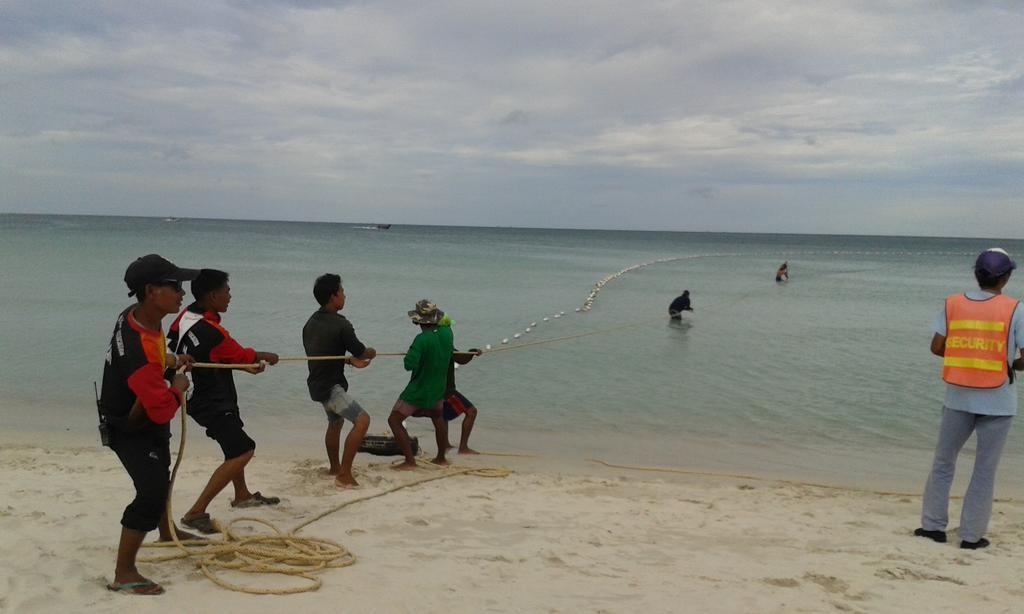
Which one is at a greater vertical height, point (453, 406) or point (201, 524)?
point (453, 406)

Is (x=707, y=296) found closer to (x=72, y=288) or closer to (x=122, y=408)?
(x=72, y=288)

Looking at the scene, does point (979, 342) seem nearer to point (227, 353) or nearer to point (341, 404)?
point (341, 404)

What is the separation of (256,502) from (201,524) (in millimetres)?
717

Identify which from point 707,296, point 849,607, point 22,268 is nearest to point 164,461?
point 849,607

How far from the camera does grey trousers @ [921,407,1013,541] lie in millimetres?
5148

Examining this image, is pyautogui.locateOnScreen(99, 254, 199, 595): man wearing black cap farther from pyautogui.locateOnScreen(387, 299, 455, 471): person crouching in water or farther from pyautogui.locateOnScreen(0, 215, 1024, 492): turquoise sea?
pyautogui.locateOnScreen(0, 215, 1024, 492): turquoise sea

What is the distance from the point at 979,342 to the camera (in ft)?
16.8

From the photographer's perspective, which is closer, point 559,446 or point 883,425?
point 559,446

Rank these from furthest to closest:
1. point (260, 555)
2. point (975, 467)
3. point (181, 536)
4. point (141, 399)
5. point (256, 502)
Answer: point (256, 502) → point (975, 467) → point (181, 536) → point (260, 555) → point (141, 399)

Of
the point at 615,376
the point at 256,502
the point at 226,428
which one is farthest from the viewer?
the point at 615,376

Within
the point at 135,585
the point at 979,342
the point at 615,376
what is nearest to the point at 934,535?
the point at 979,342

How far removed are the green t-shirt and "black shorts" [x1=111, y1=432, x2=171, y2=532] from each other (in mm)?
3092

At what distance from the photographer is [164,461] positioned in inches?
157

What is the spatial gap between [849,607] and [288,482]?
426cm
